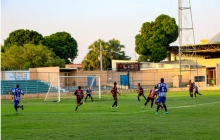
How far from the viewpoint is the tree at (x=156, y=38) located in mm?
82250

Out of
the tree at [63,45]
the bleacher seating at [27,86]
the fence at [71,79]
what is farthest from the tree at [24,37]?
the bleacher seating at [27,86]

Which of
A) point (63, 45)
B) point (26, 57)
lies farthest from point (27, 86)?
point (63, 45)

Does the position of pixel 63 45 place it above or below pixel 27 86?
above

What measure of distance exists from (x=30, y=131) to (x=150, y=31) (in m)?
73.0

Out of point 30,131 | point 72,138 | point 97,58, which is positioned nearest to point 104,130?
point 72,138

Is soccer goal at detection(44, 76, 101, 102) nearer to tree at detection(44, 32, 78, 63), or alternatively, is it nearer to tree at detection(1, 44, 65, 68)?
tree at detection(1, 44, 65, 68)

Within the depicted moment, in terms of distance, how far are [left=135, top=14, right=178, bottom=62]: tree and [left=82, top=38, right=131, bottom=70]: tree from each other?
17.7 ft

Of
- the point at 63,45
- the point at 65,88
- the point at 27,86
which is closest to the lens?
the point at 27,86

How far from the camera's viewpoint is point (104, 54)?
8381 centimetres

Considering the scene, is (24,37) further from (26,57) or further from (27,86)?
(27,86)

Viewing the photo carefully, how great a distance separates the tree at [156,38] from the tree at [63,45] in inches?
939

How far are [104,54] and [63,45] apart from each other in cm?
2170

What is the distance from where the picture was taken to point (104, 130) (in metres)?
14.1

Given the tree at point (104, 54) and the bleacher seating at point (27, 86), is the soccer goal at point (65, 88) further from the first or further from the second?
the tree at point (104, 54)
